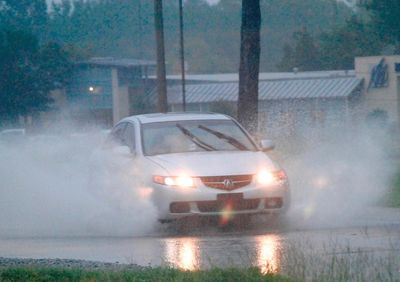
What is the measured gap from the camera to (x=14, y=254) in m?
11.6

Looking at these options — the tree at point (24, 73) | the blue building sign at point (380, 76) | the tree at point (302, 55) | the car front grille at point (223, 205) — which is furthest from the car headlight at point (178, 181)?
the tree at point (302, 55)

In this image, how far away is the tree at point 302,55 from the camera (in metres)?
74.2

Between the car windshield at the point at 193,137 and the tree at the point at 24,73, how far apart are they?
5047cm

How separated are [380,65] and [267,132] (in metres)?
29.0

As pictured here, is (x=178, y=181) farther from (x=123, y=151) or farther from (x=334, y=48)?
(x=334, y=48)

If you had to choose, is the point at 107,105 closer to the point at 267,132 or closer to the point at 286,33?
the point at 286,33

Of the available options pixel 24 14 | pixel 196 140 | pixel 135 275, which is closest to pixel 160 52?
pixel 196 140

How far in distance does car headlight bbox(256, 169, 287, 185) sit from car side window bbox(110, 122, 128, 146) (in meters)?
2.71

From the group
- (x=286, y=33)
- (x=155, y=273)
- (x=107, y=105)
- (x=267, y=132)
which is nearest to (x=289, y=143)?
(x=267, y=132)

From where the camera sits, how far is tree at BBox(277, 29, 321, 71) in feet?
243

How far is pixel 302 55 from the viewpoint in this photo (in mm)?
A: 77062

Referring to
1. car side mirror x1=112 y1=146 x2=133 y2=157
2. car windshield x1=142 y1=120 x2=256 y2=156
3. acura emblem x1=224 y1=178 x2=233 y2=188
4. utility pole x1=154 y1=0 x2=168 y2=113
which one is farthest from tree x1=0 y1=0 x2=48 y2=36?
acura emblem x1=224 y1=178 x2=233 y2=188

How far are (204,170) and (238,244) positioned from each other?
65.5 inches

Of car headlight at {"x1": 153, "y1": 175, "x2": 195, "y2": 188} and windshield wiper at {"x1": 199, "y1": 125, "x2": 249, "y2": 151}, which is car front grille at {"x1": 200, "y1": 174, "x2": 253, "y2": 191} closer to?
car headlight at {"x1": 153, "y1": 175, "x2": 195, "y2": 188}
